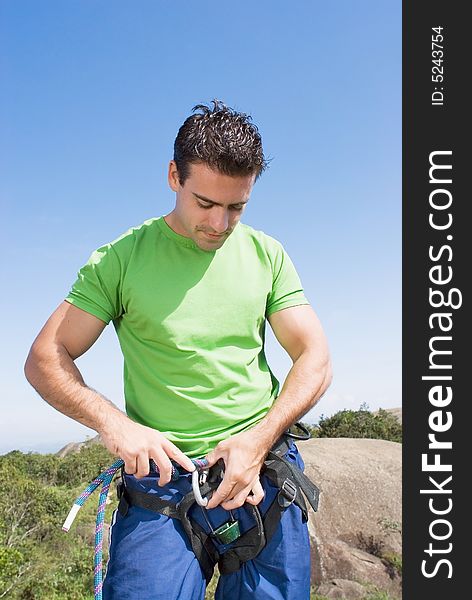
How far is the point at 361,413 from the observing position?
14.6m

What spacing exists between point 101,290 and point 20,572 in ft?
20.2

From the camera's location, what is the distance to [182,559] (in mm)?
2875

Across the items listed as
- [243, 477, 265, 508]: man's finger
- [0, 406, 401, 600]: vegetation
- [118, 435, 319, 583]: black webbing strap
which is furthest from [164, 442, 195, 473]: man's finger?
[0, 406, 401, 600]: vegetation

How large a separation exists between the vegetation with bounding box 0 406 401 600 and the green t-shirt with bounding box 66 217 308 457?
5726 millimetres

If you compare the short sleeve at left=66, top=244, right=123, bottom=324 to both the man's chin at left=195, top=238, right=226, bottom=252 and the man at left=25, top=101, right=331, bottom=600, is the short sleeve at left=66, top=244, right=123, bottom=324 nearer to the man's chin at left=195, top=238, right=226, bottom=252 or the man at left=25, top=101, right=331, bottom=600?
→ the man at left=25, top=101, right=331, bottom=600

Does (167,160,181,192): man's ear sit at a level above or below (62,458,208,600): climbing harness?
above

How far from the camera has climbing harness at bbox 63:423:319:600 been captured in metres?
2.91

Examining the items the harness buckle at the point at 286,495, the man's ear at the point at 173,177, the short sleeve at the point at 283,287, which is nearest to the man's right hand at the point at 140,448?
the harness buckle at the point at 286,495

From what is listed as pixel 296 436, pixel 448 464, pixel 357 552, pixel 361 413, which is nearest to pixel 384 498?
pixel 357 552

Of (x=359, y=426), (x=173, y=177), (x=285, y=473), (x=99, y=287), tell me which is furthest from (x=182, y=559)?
(x=359, y=426)

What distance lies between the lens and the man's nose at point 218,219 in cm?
309

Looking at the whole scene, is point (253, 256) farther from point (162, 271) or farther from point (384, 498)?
point (384, 498)

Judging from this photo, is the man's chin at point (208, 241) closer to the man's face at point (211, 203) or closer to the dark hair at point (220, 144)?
the man's face at point (211, 203)

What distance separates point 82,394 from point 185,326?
534 millimetres
